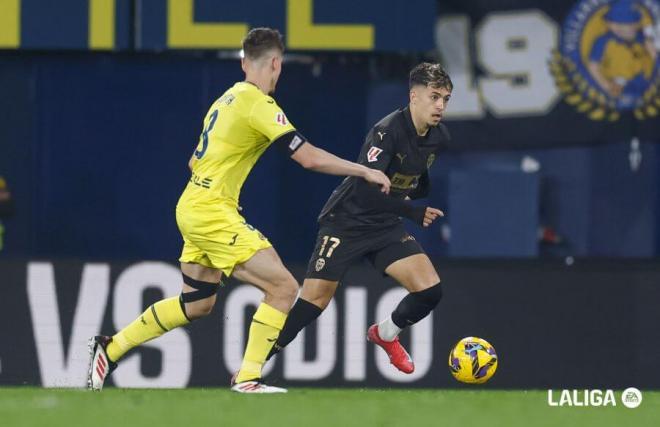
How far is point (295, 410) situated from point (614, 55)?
7334mm

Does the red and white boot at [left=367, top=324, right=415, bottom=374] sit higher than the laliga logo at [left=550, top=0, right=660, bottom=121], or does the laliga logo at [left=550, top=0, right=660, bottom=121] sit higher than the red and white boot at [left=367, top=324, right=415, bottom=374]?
the laliga logo at [left=550, top=0, right=660, bottom=121]

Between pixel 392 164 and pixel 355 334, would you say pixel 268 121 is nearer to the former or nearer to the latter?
pixel 392 164

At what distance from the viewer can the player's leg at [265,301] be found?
8719mm

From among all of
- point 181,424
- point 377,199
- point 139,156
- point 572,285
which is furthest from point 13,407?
point 139,156

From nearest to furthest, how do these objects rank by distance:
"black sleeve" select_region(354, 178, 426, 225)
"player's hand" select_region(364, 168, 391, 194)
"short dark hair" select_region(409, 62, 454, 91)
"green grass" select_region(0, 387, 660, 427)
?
"green grass" select_region(0, 387, 660, 427) → "player's hand" select_region(364, 168, 391, 194) → "black sleeve" select_region(354, 178, 426, 225) → "short dark hair" select_region(409, 62, 454, 91)

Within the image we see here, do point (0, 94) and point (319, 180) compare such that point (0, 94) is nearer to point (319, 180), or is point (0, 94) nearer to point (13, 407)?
point (319, 180)

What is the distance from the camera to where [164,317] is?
357 inches

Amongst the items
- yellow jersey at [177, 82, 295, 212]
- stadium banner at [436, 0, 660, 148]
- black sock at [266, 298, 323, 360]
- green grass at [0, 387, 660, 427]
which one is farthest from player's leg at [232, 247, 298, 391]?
stadium banner at [436, 0, 660, 148]

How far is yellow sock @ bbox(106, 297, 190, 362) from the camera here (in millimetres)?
9062

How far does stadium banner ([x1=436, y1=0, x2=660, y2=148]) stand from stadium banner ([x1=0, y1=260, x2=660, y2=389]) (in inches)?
146

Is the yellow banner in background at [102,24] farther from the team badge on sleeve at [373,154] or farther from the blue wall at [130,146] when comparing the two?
the team badge on sleeve at [373,154]

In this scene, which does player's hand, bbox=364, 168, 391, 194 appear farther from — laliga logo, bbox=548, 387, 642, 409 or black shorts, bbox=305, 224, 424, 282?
laliga logo, bbox=548, 387, 642, 409

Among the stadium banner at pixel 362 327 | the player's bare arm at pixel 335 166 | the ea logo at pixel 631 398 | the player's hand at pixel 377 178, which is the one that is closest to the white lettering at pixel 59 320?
the stadium banner at pixel 362 327

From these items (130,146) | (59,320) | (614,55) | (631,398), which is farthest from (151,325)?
(614,55)
